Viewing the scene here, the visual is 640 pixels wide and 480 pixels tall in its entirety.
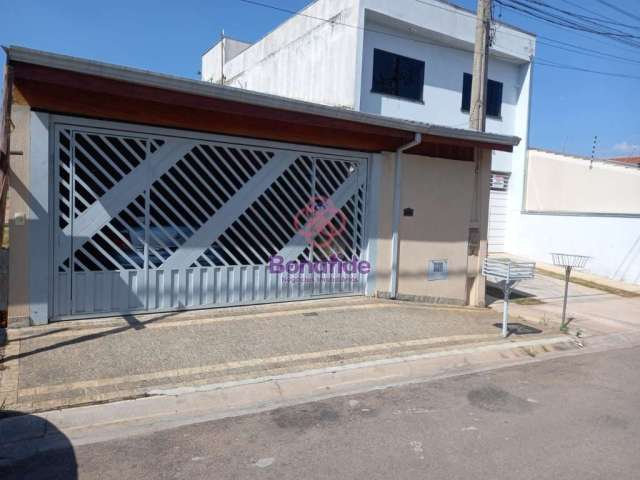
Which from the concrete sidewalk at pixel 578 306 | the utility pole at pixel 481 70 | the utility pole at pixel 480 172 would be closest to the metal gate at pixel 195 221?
the utility pole at pixel 480 172

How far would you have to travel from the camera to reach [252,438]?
3887 mm

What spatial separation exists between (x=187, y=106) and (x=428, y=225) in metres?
5.10

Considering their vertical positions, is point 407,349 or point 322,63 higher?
point 322,63

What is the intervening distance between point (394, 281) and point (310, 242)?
73.6 inches

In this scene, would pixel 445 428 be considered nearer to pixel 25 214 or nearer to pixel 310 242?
pixel 310 242

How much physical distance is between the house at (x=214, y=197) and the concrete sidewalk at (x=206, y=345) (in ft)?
1.56

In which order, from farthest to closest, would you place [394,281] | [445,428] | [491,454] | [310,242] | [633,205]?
1. [633,205]
2. [394,281]
3. [310,242]
4. [445,428]
5. [491,454]

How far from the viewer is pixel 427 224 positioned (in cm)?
923

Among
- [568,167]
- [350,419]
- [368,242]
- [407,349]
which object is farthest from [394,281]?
[568,167]

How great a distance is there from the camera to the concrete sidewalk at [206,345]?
181 inches

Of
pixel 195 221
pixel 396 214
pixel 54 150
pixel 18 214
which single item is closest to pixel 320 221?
pixel 396 214

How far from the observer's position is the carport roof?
5.41m

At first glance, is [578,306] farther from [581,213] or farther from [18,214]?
[18,214]

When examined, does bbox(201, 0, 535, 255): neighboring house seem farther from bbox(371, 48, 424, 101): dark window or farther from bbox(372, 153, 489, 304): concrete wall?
bbox(372, 153, 489, 304): concrete wall
